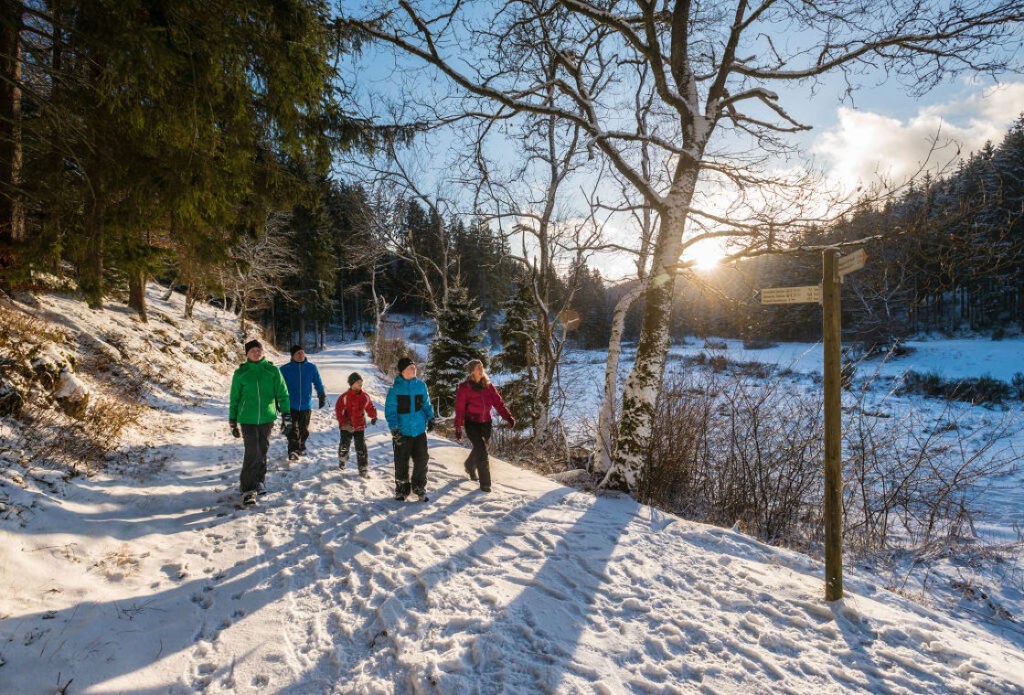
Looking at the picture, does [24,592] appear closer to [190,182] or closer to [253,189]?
[190,182]

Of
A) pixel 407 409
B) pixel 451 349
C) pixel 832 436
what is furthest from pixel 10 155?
pixel 451 349

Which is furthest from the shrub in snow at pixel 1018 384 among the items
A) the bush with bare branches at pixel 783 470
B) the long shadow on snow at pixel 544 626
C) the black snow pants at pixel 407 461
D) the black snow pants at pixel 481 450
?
the black snow pants at pixel 407 461

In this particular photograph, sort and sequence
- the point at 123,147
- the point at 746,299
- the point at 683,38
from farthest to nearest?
the point at 683,38
the point at 746,299
the point at 123,147

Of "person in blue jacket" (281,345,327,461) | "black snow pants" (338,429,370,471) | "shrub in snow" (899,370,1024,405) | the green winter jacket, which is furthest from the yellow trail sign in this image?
"shrub in snow" (899,370,1024,405)

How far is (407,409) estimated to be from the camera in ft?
16.7

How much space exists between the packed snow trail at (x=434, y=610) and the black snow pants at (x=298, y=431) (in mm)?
2013

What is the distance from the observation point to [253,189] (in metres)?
5.82

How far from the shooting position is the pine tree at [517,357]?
1439 centimetres

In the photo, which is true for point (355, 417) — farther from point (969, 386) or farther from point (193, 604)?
point (969, 386)

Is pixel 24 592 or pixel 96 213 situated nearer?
pixel 24 592

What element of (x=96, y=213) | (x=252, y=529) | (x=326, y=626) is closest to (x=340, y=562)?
(x=326, y=626)

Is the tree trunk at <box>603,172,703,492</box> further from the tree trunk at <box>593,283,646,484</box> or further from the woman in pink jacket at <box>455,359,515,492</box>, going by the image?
the woman in pink jacket at <box>455,359,515,492</box>

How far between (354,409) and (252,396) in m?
1.65

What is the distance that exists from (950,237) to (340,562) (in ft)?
19.3
